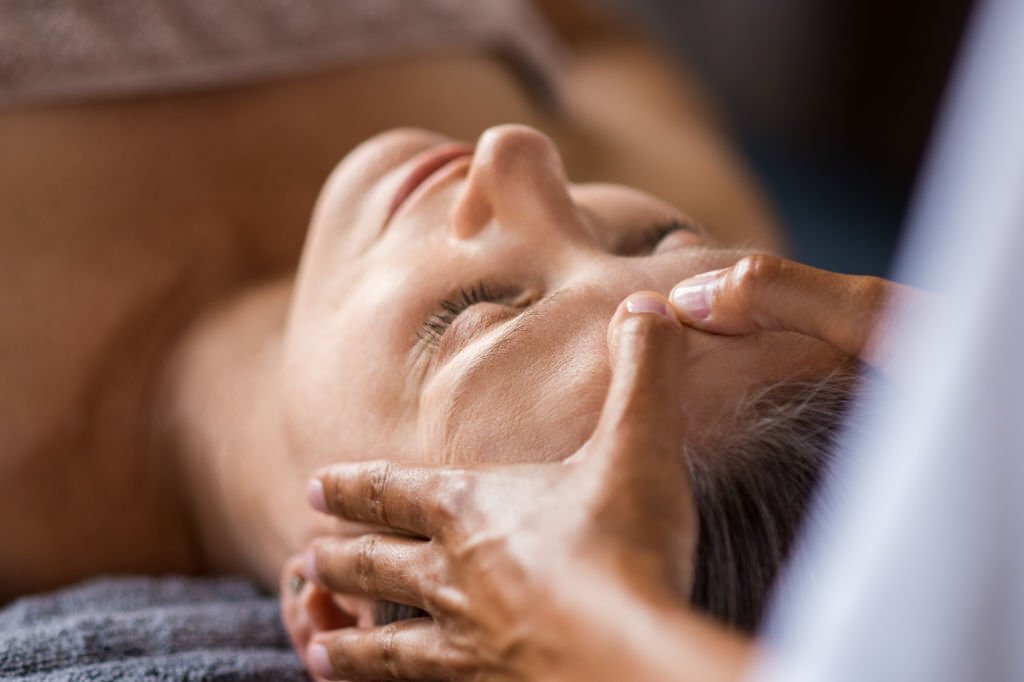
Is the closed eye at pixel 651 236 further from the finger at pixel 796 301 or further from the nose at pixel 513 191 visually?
the finger at pixel 796 301

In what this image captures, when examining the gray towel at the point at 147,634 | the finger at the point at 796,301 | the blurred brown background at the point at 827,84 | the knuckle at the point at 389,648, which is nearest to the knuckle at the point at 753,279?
the finger at the point at 796,301

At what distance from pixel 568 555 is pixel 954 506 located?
21 cm

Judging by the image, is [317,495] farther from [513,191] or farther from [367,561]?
[513,191]

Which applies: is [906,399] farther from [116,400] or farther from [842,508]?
[116,400]

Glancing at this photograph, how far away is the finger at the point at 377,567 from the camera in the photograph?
69 cm

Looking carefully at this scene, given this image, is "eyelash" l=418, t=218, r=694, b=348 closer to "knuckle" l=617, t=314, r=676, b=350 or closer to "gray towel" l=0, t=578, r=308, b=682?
"knuckle" l=617, t=314, r=676, b=350

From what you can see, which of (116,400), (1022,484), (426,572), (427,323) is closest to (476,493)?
(426,572)

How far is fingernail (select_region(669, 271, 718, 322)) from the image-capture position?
0.73 meters

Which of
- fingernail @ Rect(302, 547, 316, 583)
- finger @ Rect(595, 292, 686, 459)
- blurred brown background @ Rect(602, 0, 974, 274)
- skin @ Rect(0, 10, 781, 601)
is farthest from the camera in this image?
blurred brown background @ Rect(602, 0, 974, 274)

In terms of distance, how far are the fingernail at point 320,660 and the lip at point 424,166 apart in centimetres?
39

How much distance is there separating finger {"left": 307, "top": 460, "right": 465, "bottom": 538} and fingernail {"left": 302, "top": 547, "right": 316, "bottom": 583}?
5 centimetres

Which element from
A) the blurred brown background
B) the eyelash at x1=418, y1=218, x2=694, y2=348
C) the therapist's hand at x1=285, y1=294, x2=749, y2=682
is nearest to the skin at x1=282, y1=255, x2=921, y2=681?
the therapist's hand at x1=285, y1=294, x2=749, y2=682

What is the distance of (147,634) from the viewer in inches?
36.1

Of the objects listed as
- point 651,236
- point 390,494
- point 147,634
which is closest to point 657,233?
point 651,236
